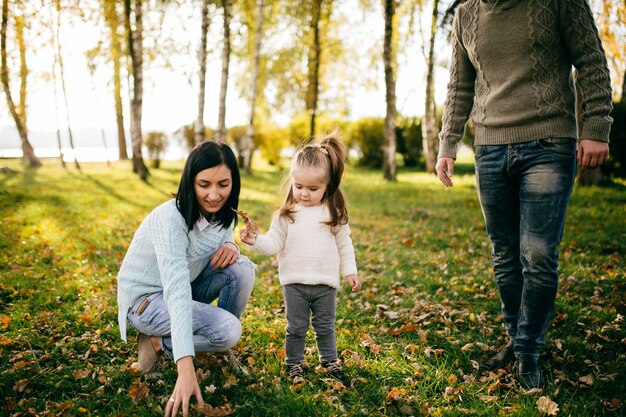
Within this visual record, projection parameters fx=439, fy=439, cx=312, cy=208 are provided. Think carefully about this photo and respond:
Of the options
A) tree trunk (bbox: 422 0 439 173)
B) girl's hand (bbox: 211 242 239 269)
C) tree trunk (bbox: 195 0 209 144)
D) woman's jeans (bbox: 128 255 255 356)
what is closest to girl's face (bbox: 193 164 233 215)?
girl's hand (bbox: 211 242 239 269)

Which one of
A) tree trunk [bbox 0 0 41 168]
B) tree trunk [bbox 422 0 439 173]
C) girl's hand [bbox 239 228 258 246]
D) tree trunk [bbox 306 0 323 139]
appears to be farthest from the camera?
tree trunk [bbox 306 0 323 139]

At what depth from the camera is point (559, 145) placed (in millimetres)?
2521

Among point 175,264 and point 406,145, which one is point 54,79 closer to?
point 406,145

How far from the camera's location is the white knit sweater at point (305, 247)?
284 centimetres

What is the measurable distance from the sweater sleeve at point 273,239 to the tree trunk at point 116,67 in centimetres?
1359

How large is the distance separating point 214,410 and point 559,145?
2509 millimetres

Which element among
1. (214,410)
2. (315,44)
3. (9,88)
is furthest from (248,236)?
(9,88)

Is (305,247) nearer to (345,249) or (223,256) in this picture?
(345,249)

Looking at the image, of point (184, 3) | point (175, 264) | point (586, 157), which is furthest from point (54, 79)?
point (586, 157)

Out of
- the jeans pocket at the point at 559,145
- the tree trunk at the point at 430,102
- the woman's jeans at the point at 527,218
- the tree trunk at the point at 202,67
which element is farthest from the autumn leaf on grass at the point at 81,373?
the tree trunk at the point at 430,102

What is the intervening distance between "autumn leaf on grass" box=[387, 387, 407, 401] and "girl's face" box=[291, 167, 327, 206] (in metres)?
1.31

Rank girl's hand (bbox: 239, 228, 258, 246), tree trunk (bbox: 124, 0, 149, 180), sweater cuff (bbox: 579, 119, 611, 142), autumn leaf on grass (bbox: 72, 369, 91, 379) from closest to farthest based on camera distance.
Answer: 1. sweater cuff (bbox: 579, 119, 611, 142)
2. girl's hand (bbox: 239, 228, 258, 246)
3. autumn leaf on grass (bbox: 72, 369, 91, 379)
4. tree trunk (bbox: 124, 0, 149, 180)

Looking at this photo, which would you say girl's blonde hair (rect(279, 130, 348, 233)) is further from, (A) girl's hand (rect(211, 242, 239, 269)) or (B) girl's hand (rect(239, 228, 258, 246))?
(A) girl's hand (rect(211, 242, 239, 269))

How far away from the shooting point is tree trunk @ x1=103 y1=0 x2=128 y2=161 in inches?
540
